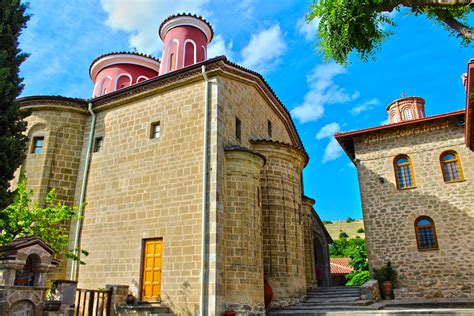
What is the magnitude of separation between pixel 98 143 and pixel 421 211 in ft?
44.3

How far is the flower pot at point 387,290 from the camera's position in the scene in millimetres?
14121

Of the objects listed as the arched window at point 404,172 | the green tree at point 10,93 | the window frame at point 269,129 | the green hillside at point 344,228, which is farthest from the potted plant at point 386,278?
the green hillside at point 344,228

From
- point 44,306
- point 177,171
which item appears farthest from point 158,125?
point 44,306

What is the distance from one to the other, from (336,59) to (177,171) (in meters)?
5.80

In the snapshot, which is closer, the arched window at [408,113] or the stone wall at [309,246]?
the stone wall at [309,246]

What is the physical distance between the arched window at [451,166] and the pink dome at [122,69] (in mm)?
15065

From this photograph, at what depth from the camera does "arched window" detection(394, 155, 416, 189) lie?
15562mm

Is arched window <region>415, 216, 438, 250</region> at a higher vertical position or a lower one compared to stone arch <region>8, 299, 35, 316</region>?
higher

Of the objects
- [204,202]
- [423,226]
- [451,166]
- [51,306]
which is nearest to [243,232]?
[204,202]

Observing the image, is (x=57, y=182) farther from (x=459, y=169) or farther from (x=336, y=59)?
(x=459, y=169)

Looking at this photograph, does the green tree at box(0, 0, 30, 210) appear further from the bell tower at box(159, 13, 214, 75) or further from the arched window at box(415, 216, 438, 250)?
the arched window at box(415, 216, 438, 250)

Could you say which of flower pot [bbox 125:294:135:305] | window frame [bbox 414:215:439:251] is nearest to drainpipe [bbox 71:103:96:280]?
flower pot [bbox 125:294:135:305]

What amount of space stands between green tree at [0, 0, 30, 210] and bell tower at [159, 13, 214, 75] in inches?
340

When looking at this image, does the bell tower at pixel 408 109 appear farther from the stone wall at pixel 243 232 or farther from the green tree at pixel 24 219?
the green tree at pixel 24 219
